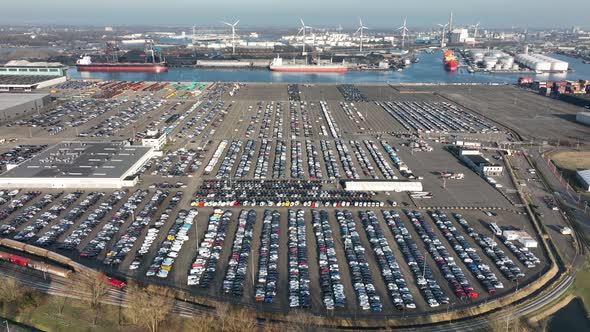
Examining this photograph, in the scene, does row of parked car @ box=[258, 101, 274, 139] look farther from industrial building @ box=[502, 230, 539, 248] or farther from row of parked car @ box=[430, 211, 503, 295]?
industrial building @ box=[502, 230, 539, 248]

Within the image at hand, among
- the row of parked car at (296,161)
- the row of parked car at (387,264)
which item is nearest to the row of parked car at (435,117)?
the row of parked car at (296,161)

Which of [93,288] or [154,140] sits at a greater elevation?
[154,140]

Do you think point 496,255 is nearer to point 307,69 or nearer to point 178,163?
point 178,163

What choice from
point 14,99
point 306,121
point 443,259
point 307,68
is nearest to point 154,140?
point 306,121

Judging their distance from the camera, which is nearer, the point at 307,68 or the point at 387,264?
the point at 387,264

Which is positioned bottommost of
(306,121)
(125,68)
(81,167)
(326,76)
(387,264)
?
(387,264)

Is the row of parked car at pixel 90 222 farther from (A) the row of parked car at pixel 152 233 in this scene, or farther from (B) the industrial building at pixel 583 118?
(B) the industrial building at pixel 583 118

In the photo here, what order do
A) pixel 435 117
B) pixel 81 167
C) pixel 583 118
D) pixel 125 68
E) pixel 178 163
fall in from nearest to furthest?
pixel 81 167 < pixel 178 163 < pixel 583 118 < pixel 435 117 < pixel 125 68
